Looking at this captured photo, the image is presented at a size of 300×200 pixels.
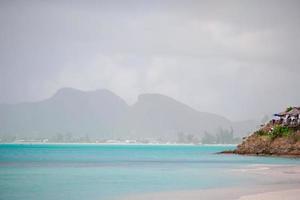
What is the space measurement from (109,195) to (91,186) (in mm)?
8186

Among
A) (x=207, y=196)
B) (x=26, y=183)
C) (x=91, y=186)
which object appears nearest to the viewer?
(x=207, y=196)

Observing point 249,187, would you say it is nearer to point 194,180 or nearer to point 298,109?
point 194,180

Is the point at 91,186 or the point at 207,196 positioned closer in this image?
the point at 207,196

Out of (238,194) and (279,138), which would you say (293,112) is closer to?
(279,138)

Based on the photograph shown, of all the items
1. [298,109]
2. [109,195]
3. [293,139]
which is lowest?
[109,195]

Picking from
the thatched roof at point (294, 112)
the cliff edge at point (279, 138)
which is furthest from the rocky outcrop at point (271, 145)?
the thatched roof at point (294, 112)

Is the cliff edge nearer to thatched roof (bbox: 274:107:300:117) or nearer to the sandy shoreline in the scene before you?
thatched roof (bbox: 274:107:300:117)

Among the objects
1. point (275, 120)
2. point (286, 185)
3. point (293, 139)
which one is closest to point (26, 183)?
point (286, 185)

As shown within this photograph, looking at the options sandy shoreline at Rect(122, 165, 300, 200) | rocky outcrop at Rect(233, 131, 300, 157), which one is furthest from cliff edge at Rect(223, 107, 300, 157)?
sandy shoreline at Rect(122, 165, 300, 200)

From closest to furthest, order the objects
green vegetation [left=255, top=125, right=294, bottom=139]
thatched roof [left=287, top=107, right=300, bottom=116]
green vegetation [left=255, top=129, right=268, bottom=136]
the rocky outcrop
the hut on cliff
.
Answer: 1. the rocky outcrop
2. green vegetation [left=255, top=125, right=294, bottom=139]
3. the hut on cliff
4. thatched roof [left=287, top=107, right=300, bottom=116]
5. green vegetation [left=255, top=129, right=268, bottom=136]

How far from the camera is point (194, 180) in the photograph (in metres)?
58.1

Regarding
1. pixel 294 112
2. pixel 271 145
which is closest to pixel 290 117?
pixel 294 112

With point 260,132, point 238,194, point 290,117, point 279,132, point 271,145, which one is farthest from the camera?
point 260,132

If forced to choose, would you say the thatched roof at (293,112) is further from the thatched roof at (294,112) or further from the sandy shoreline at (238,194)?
the sandy shoreline at (238,194)
